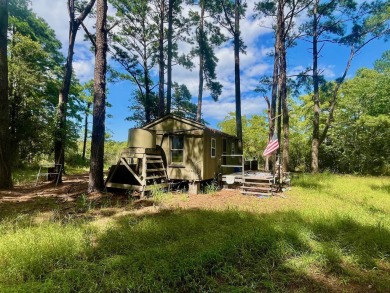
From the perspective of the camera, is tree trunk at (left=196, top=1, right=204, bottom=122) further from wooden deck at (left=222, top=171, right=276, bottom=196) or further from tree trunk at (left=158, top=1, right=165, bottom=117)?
wooden deck at (left=222, top=171, right=276, bottom=196)

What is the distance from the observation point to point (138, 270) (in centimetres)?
298

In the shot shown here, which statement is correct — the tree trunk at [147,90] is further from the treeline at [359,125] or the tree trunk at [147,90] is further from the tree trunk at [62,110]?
the treeline at [359,125]

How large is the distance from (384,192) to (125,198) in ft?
34.0

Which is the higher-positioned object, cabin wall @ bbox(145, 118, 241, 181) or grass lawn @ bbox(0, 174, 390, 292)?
cabin wall @ bbox(145, 118, 241, 181)

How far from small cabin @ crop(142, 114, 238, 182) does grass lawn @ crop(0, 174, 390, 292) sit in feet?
14.8

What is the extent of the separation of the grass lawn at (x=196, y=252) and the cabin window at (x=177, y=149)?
497cm

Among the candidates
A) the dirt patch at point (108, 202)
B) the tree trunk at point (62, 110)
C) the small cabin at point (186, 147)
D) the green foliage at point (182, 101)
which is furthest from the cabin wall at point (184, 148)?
the green foliage at point (182, 101)

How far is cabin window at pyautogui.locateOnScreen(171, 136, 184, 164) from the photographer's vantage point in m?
10.6

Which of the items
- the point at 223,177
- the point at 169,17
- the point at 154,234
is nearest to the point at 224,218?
the point at 154,234

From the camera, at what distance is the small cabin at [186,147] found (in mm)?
10180

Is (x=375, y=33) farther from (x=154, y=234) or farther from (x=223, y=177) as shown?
(x=154, y=234)

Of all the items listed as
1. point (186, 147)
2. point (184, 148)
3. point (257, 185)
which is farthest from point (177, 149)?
point (257, 185)

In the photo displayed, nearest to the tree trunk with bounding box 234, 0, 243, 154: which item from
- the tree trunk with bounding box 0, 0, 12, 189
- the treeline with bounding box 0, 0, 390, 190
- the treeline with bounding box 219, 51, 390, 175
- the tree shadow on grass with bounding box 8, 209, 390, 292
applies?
the treeline with bounding box 0, 0, 390, 190

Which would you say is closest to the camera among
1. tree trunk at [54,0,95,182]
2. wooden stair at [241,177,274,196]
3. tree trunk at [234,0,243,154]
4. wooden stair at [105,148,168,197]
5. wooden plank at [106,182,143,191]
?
wooden plank at [106,182,143,191]
